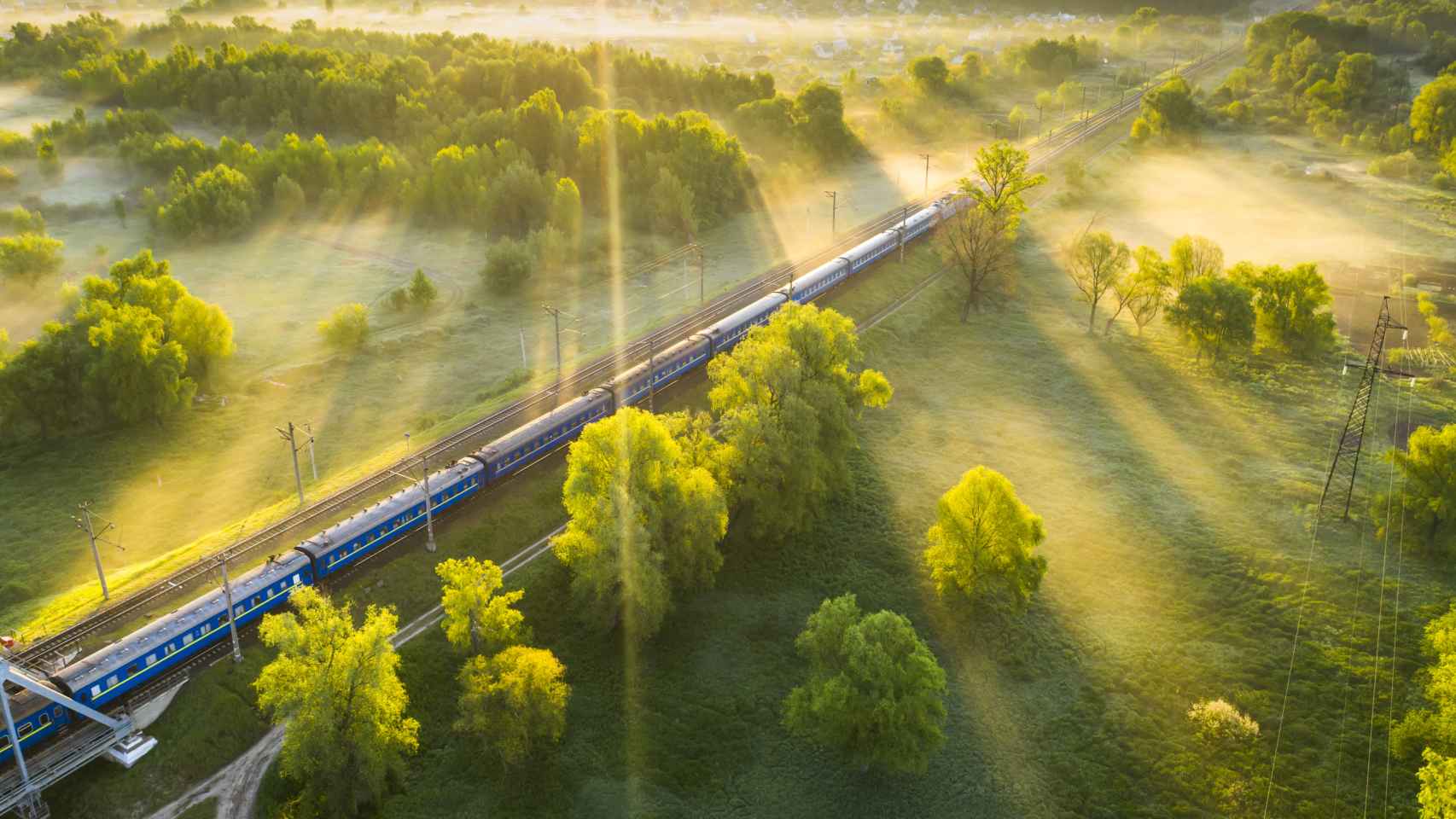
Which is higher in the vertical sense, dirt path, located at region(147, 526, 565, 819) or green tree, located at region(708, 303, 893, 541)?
green tree, located at region(708, 303, 893, 541)

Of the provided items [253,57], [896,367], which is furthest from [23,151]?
[896,367]

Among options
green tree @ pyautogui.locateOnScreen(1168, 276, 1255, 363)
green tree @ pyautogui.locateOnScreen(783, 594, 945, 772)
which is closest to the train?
green tree @ pyautogui.locateOnScreen(783, 594, 945, 772)

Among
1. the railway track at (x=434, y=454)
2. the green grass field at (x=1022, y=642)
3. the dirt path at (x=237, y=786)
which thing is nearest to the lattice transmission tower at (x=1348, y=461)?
the green grass field at (x=1022, y=642)

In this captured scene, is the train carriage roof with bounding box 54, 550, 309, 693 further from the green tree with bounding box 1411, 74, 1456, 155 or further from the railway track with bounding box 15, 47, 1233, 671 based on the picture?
the green tree with bounding box 1411, 74, 1456, 155

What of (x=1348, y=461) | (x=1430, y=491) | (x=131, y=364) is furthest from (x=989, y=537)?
(x=131, y=364)

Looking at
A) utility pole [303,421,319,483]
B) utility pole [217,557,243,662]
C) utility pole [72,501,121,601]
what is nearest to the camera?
utility pole [217,557,243,662]

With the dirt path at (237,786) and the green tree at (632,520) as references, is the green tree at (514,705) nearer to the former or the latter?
the green tree at (632,520)

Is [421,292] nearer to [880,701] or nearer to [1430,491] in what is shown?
[880,701]
